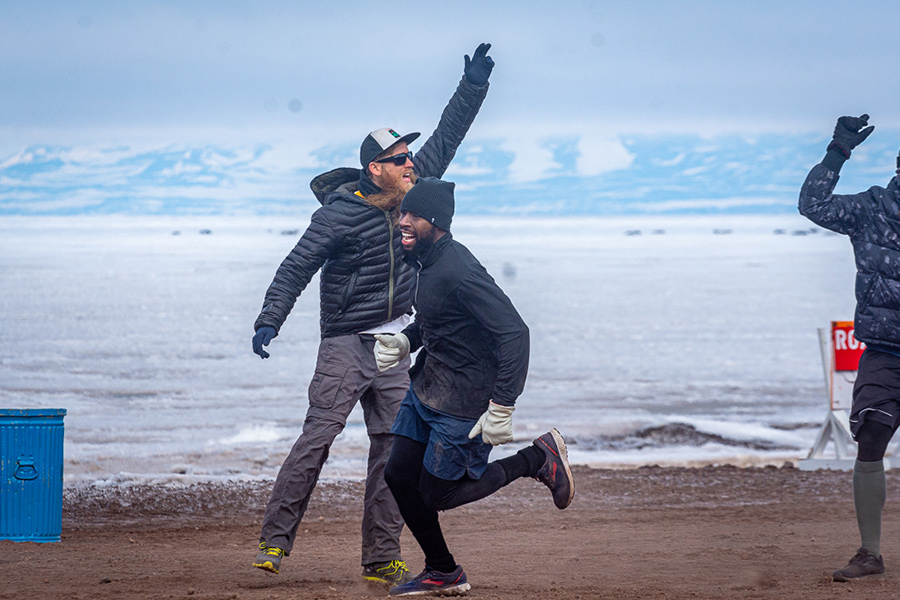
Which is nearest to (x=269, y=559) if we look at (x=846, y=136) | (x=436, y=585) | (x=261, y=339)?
(x=436, y=585)

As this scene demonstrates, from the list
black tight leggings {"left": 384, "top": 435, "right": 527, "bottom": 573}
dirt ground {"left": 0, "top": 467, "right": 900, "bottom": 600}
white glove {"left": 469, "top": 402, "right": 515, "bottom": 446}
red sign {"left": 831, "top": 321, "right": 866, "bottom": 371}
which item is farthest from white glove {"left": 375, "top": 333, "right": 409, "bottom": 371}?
red sign {"left": 831, "top": 321, "right": 866, "bottom": 371}

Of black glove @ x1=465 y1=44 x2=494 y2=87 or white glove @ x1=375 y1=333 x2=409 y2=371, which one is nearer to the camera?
white glove @ x1=375 y1=333 x2=409 y2=371

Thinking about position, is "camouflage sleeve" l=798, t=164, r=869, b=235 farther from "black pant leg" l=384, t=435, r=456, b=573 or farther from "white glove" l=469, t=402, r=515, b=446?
"black pant leg" l=384, t=435, r=456, b=573

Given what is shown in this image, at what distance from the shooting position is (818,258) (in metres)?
68.8

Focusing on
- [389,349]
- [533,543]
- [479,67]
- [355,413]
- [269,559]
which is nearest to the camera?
[389,349]

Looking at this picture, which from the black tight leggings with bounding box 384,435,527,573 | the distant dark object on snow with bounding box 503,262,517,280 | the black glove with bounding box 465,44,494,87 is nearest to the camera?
the black tight leggings with bounding box 384,435,527,573

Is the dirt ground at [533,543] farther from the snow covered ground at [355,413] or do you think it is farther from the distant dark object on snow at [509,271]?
the distant dark object on snow at [509,271]

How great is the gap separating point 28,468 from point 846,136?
190 inches

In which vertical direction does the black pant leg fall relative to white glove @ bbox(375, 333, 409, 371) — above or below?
below

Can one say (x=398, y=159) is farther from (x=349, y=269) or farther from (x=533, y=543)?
(x=533, y=543)

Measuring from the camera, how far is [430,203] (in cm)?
495

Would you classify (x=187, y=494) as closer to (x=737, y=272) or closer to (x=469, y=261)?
(x=469, y=261)

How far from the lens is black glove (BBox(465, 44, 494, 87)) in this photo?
6184 mm

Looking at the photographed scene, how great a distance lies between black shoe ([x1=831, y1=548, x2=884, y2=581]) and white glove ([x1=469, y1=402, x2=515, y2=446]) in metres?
1.97
